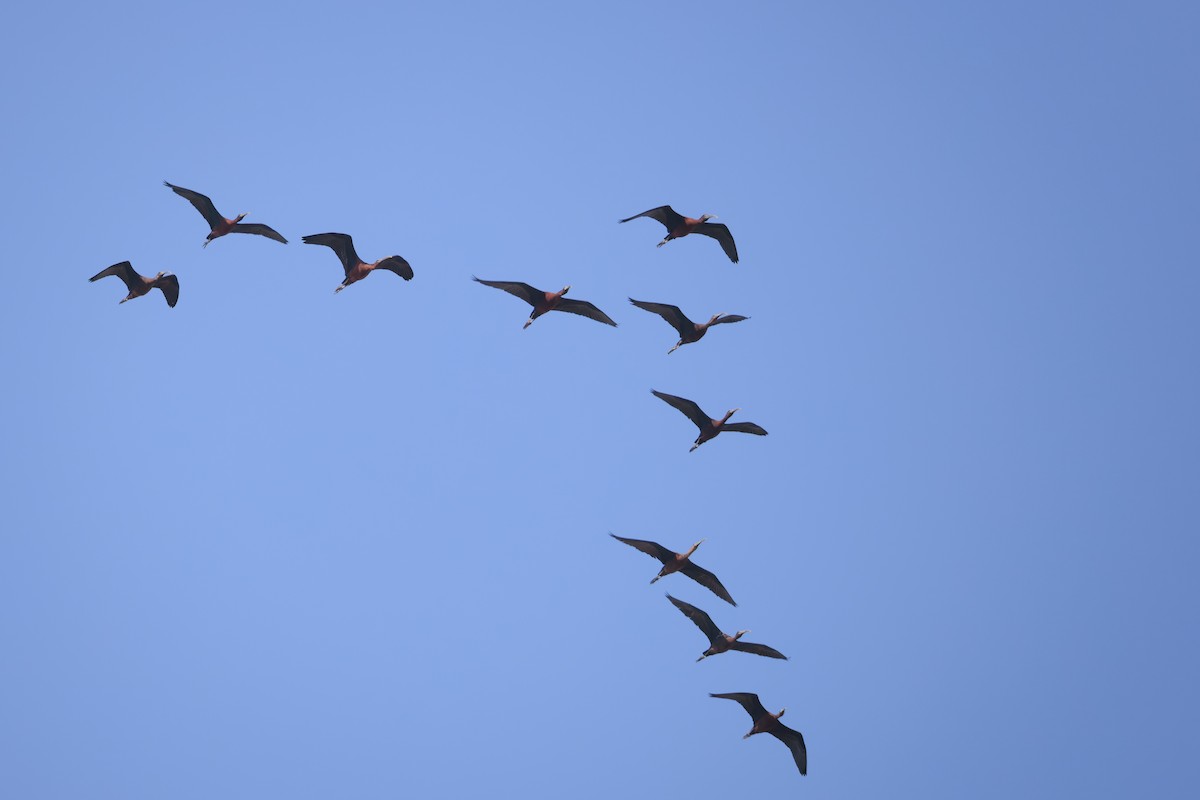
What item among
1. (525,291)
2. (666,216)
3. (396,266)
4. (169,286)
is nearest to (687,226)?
(666,216)

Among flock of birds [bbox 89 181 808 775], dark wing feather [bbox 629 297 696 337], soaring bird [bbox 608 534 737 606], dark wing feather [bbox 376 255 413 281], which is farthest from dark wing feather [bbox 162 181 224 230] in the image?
soaring bird [bbox 608 534 737 606]

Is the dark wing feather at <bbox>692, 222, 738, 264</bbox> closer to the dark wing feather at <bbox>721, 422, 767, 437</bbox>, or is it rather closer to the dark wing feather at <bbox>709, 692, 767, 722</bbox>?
the dark wing feather at <bbox>721, 422, 767, 437</bbox>

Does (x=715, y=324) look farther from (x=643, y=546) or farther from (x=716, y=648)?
(x=716, y=648)

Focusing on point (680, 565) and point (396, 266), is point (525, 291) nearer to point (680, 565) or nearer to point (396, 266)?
point (396, 266)

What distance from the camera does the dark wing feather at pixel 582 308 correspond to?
3997 cm

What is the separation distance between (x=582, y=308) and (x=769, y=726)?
13.3 meters

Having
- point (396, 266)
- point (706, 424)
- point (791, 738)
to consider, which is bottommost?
point (791, 738)

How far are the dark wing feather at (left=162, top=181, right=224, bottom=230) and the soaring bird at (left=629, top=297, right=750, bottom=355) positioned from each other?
1295 cm

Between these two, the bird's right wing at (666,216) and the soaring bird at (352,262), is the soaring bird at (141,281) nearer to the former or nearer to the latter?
the soaring bird at (352,262)

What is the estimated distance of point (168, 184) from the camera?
39.2m

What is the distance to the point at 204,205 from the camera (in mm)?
41031

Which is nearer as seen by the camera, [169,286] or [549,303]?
[549,303]

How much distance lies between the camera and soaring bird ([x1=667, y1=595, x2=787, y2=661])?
1572 inches

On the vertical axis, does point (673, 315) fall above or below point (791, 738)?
above
